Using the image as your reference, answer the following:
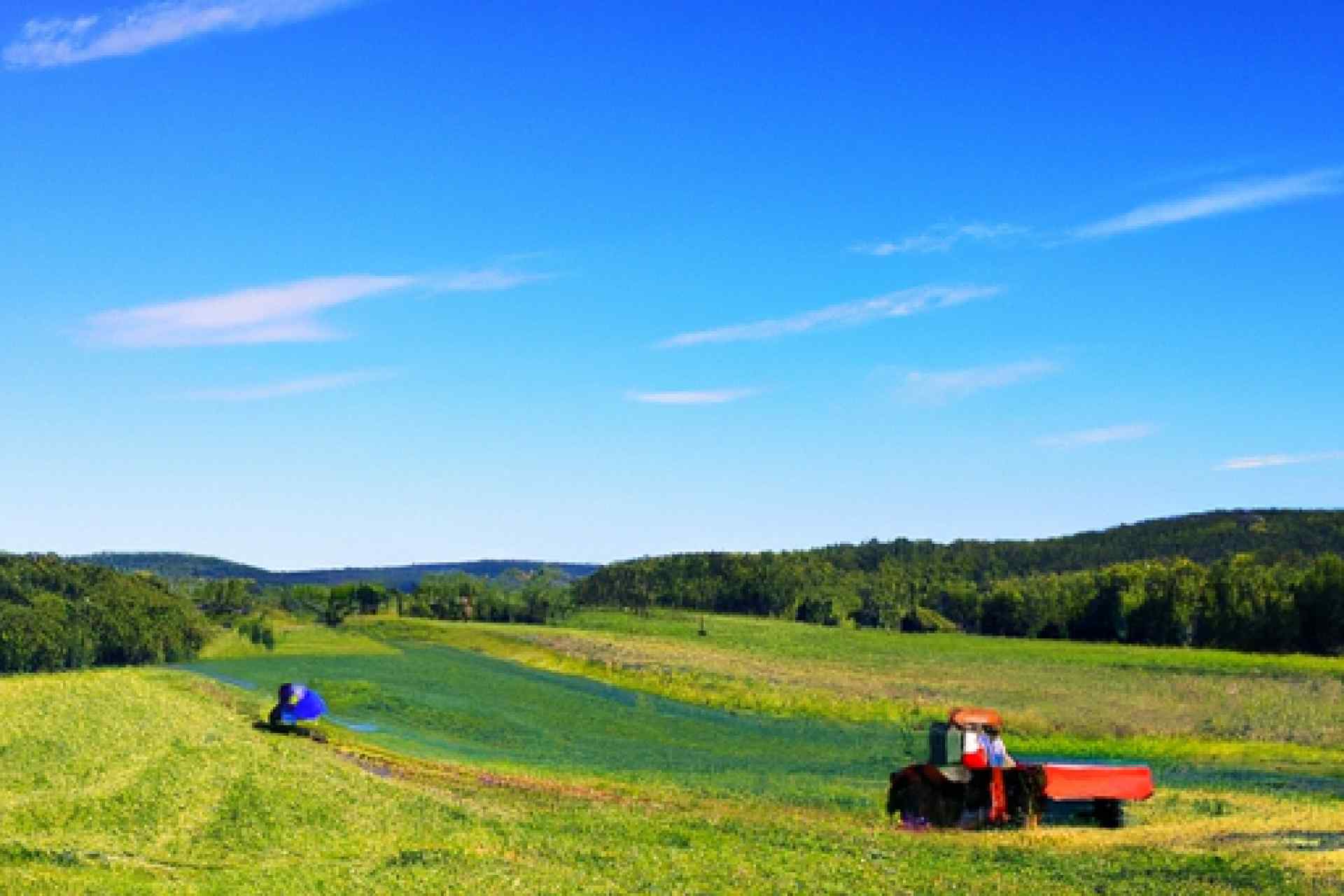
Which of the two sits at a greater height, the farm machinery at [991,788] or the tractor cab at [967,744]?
the tractor cab at [967,744]

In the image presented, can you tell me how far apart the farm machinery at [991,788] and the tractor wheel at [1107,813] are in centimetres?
2

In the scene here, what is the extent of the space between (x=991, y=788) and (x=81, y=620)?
76.6 m

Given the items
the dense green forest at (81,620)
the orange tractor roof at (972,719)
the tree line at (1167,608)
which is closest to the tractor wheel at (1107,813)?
the orange tractor roof at (972,719)

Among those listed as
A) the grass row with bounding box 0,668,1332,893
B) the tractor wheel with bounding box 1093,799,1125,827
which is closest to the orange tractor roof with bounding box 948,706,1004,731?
the tractor wheel with bounding box 1093,799,1125,827

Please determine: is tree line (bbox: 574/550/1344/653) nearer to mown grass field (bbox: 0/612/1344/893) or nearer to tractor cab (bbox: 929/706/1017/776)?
mown grass field (bbox: 0/612/1344/893)

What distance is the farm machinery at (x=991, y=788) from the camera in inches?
1131

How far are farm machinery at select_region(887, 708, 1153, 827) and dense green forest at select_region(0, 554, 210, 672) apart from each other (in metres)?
71.0

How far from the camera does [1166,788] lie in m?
39.2

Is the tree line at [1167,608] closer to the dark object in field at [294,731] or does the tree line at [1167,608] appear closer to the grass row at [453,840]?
the grass row at [453,840]

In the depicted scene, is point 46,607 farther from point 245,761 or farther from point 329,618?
point 329,618

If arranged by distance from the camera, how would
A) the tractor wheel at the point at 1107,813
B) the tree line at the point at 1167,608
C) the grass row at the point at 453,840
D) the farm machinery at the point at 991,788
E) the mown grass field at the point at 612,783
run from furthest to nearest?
the tree line at the point at 1167,608 < the tractor wheel at the point at 1107,813 < the farm machinery at the point at 991,788 < the mown grass field at the point at 612,783 < the grass row at the point at 453,840

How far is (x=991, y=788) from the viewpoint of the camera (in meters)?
29.0

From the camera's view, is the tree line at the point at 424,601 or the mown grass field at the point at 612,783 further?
the tree line at the point at 424,601

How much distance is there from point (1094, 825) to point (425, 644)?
9724cm
